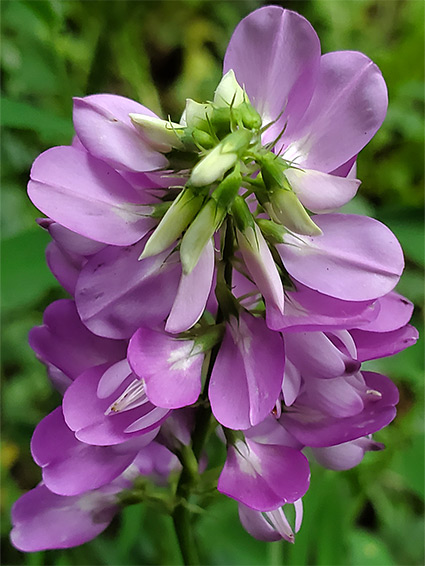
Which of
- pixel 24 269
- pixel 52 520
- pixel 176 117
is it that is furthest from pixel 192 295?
pixel 176 117

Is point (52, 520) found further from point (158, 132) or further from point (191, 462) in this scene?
point (158, 132)

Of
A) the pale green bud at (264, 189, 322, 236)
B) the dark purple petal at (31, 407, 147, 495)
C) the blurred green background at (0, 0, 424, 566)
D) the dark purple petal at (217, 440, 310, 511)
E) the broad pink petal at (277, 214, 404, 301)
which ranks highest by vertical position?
the pale green bud at (264, 189, 322, 236)

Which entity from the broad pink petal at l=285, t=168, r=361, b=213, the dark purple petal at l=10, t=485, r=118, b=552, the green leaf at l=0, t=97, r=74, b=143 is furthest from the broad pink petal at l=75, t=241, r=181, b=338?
the green leaf at l=0, t=97, r=74, b=143

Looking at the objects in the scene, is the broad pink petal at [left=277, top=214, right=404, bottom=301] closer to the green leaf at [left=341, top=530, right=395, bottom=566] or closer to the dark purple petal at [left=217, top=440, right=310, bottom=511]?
the dark purple petal at [left=217, top=440, right=310, bottom=511]

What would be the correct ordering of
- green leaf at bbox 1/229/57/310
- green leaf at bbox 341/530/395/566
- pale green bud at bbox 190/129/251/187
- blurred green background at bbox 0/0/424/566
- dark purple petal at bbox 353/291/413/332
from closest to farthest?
pale green bud at bbox 190/129/251/187 < dark purple petal at bbox 353/291/413/332 < green leaf at bbox 1/229/57/310 < blurred green background at bbox 0/0/424/566 < green leaf at bbox 341/530/395/566

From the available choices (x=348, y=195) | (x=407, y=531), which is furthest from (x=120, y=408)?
(x=407, y=531)

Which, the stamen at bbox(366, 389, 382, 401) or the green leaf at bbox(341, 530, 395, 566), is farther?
the green leaf at bbox(341, 530, 395, 566)
